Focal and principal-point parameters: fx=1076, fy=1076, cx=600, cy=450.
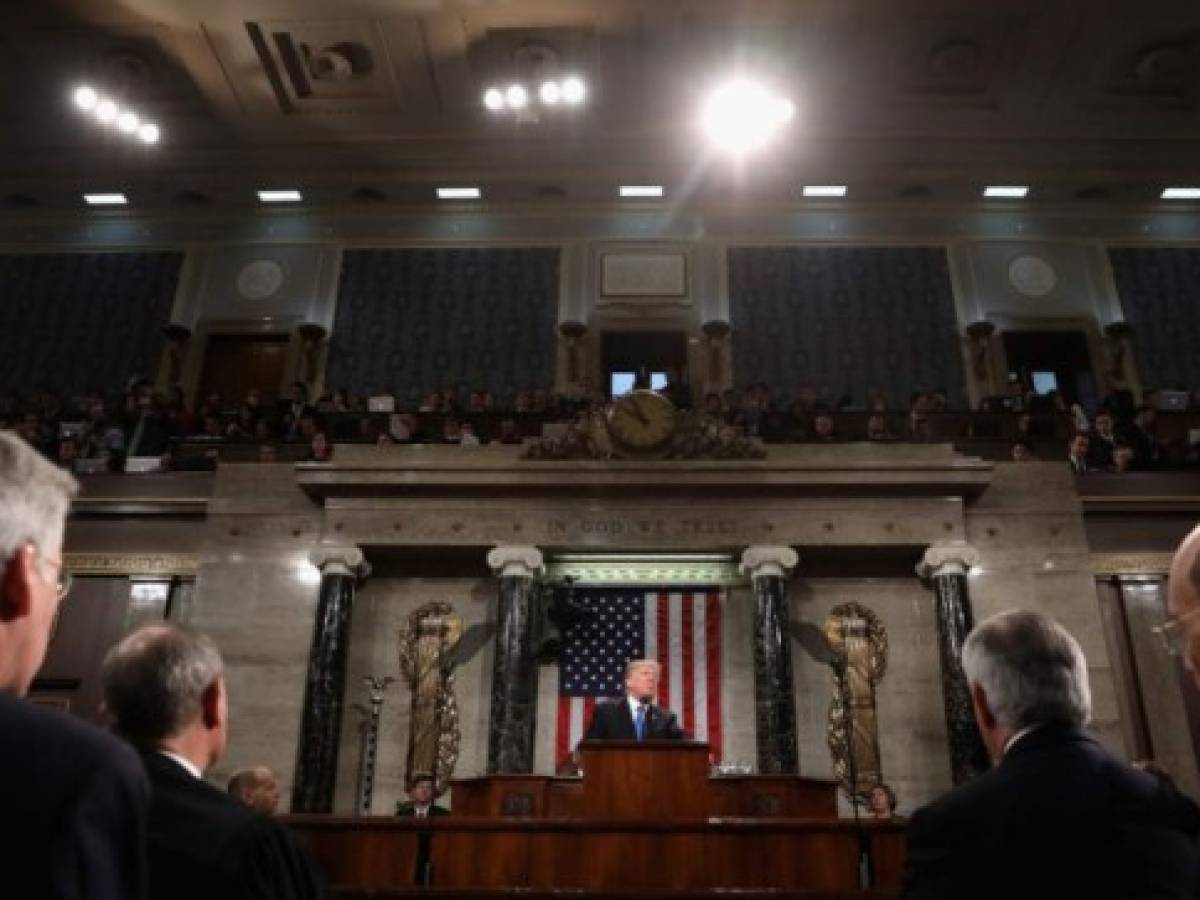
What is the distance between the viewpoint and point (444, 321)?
14.8 meters

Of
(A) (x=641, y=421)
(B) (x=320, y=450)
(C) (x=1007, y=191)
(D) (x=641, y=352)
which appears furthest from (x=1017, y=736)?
(C) (x=1007, y=191)

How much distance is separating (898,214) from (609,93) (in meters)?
4.55

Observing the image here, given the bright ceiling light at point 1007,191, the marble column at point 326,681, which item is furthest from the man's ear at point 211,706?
the bright ceiling light at point 1007,191

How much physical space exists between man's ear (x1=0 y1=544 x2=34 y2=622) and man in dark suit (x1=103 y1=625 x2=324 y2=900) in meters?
0.69

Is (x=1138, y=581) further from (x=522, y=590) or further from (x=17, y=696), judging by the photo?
(x=17, y=696)

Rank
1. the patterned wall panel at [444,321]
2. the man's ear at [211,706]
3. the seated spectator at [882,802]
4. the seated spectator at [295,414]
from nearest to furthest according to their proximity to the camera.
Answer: the man's ear at [211,706], the seated spectator at [882,802], the seated spectator at [295,414], the patterned wall panel at [444,321]

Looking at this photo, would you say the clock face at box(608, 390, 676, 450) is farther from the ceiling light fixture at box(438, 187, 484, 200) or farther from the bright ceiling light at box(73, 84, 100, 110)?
the bright ceiling light at box(73, 84, 100, 110)

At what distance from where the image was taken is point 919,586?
391 inches

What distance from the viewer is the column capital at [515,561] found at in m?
9.50

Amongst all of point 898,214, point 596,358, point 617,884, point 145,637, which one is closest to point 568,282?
point 596,358

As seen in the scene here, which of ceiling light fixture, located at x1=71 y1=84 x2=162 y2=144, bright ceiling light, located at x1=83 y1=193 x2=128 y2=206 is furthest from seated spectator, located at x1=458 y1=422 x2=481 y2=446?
bright ceiling light, located at x1=83 y1=193 x2=128 y2=206

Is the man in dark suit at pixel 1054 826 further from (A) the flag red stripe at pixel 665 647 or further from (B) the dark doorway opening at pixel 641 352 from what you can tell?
(B) the dark doorway opening at pixel 641 352

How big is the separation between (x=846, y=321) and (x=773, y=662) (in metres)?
6.73

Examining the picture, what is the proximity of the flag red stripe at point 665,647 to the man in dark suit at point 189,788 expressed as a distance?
7.66 meters
